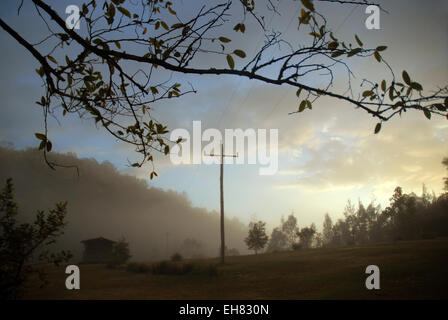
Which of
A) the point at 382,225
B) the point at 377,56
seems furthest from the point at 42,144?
the point at 382,225

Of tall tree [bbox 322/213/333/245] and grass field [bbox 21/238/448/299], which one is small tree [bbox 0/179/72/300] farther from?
tall tree [bbox 322/213/333/245]

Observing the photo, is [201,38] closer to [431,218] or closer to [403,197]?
[403,197]

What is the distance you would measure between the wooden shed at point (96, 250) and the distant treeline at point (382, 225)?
133 feet

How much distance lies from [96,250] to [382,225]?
99991mm

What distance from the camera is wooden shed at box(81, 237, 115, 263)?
5285 centimetres

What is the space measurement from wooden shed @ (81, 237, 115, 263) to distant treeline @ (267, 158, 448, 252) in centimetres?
4042

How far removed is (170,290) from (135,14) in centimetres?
1607

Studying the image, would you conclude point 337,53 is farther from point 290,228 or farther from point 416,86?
point 290,228

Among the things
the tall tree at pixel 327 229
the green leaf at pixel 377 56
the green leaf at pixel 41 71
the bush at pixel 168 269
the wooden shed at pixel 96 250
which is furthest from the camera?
the tall tree at pixel 327 229

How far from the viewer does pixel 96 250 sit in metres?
53.3

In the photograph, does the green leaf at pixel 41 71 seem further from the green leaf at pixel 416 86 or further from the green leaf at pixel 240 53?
the green leaf at pixel 416 86

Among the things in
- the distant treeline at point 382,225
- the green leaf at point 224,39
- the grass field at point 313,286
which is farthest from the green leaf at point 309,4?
the distant treeline at point 382,225

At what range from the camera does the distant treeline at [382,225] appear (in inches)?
2152
